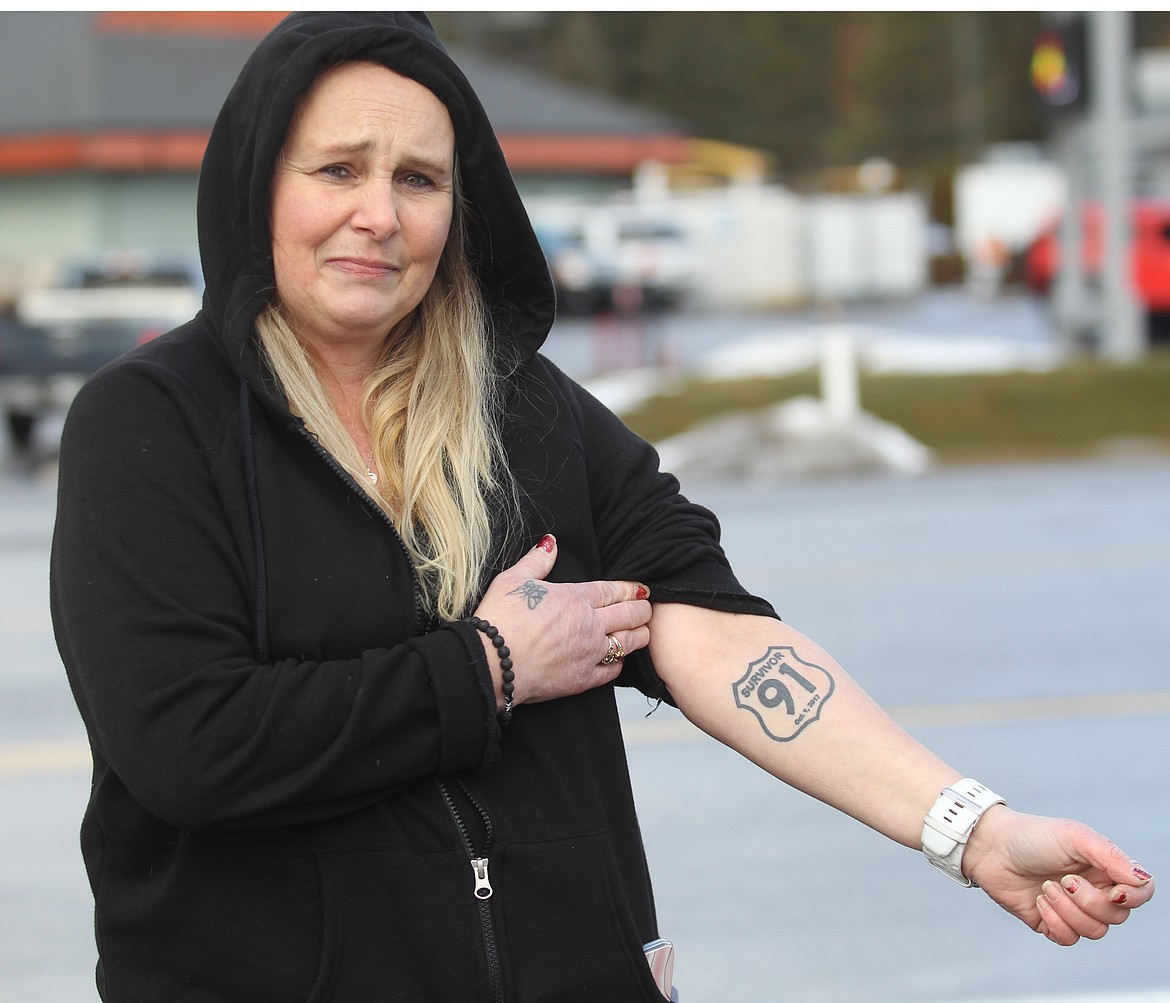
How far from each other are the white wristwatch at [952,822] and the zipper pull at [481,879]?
2.00 feet

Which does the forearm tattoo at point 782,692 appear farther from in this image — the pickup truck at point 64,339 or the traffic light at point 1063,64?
the traffic light at point 1063,64

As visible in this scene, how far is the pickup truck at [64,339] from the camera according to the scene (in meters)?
Answer: 15.3

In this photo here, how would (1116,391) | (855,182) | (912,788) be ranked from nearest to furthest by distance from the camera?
1. (912,788)
2. (1116,391)
3. (855,182)

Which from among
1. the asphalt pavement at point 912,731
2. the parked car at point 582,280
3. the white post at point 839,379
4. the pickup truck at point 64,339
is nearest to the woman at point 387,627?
the asphalt pavement at point 912,731

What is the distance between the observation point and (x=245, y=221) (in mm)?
2078

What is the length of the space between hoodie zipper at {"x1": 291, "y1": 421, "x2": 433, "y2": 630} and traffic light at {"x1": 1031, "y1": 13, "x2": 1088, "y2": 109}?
15745mm

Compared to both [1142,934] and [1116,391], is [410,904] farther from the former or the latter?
[1116,391]

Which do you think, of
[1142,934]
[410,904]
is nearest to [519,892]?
[410,904]

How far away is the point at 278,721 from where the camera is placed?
1863 mm

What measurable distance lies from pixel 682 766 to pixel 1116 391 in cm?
1006

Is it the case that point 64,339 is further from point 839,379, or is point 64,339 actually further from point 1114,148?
point 1114,148

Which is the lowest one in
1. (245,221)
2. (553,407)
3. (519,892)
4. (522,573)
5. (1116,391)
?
(1116,391)

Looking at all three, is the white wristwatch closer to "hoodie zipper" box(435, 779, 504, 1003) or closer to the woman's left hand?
the woman's left hand

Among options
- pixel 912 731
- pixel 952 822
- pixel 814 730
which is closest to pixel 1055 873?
pixel 952 822
